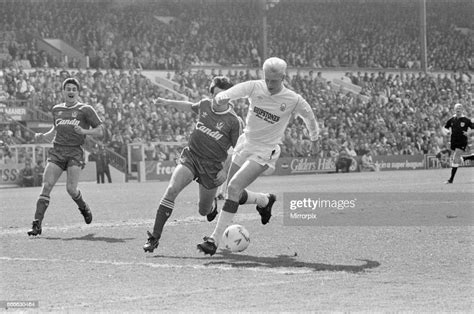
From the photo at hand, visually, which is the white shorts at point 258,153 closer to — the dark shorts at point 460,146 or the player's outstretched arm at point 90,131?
the player's outstretched arm at point 90,131

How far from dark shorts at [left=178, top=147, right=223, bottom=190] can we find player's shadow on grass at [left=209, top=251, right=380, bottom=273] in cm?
122

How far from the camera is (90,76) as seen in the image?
38.3 m

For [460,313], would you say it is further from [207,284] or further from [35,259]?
[35,259]

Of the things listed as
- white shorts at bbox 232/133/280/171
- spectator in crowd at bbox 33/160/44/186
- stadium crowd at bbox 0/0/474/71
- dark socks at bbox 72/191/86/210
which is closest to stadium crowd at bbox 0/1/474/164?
stadium crowd at bbox 0/0/474/71

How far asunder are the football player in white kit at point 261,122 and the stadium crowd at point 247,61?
25.0m

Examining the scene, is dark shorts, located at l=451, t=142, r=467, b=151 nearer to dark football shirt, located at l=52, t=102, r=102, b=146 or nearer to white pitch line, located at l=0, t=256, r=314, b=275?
dark football shirt, located at l=52, t=102, r=102, b=146

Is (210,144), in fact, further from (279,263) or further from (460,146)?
(460,146)

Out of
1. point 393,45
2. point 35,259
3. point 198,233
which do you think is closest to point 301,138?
point 393,45

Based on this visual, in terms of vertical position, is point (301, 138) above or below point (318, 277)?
below

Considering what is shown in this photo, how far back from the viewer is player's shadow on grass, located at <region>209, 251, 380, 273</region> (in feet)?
30.7

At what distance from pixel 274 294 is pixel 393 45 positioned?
48779 mm

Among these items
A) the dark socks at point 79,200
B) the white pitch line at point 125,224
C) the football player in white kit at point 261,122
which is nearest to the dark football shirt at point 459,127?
the white pitch line at point 125,224

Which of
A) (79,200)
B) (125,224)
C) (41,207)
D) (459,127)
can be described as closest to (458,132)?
(459,127)

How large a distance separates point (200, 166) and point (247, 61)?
122ft
